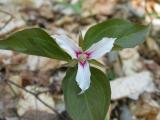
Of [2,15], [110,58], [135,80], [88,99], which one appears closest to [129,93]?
[135,80]

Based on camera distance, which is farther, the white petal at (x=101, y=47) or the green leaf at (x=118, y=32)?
the green leaf at (x=118, y=32)

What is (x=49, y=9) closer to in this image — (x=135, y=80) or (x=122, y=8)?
(x=122, y=8)

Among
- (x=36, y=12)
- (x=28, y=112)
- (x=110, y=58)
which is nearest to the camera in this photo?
(x=28, y=112)

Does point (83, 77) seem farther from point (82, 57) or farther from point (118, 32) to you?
point (118, 32)

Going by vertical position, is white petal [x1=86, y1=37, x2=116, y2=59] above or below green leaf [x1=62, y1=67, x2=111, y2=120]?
above

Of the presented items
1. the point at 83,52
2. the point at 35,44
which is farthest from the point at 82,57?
the point at 35,44
